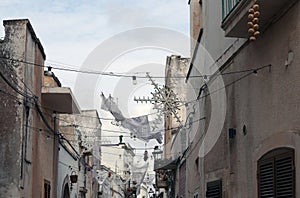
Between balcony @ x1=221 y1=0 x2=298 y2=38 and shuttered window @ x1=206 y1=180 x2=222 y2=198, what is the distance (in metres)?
4.43

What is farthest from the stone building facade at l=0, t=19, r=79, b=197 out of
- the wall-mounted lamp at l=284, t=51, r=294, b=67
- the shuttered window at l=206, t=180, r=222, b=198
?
the wall-mounted lamp at l=284, t=51, r=294, b=67

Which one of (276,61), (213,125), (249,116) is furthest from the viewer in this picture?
(213,125)

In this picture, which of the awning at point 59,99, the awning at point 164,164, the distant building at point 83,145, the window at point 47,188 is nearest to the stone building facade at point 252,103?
the awning at point 59,99

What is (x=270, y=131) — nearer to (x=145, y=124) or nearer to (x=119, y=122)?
(x=119, y=122)

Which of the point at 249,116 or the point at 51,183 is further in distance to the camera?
the point at 51,183

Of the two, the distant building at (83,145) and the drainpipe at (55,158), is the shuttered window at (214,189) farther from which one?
the distant building at (83,145)

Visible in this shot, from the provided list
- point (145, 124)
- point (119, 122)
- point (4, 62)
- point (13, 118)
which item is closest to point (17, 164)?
point (13, 118)

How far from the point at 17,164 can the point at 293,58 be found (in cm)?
882

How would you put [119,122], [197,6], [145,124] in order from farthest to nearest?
[145,124] → [119,122] → [197,6]

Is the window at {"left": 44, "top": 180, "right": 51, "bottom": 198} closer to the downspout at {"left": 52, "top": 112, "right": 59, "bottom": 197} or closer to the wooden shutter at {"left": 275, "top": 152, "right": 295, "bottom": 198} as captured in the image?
the downspout at {"left": 52, "top": 112, "right": 59, "bottom": 197}

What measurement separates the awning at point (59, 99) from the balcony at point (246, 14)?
881cm

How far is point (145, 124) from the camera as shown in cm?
2811

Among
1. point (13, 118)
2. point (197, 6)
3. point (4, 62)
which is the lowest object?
point (13, 118)

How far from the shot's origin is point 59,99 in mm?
19125
